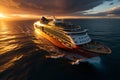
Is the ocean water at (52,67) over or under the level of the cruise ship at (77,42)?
under

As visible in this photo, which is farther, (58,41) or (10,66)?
(58,41)

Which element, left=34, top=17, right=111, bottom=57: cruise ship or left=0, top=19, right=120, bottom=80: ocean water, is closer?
left=0, top=19, right=120, bottom=80: ocean water

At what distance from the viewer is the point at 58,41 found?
1588 inches

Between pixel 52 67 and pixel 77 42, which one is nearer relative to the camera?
pixel 52 67

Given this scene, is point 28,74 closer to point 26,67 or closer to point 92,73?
point 26,67

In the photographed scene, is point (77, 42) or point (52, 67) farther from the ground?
point (77, 42)

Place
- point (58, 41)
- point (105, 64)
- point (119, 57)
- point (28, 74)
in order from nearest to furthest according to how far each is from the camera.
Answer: point (28, 74)
point (105, 64)
point (119, 57)
point (58, 41)

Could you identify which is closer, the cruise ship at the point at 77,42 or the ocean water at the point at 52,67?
the ocean water at the point at 52,67

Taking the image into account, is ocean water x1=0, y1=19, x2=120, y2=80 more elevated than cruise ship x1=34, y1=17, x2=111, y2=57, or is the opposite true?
cruise ship x1=34, y1=17, x2=111, y2=57

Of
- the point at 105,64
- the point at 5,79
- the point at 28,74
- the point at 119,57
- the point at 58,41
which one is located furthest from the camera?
the point at 58,41

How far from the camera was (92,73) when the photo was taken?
27000 mm

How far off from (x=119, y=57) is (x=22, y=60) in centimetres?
2591

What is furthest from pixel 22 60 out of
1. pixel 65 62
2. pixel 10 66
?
pixel 65 62

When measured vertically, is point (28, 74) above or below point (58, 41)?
below
